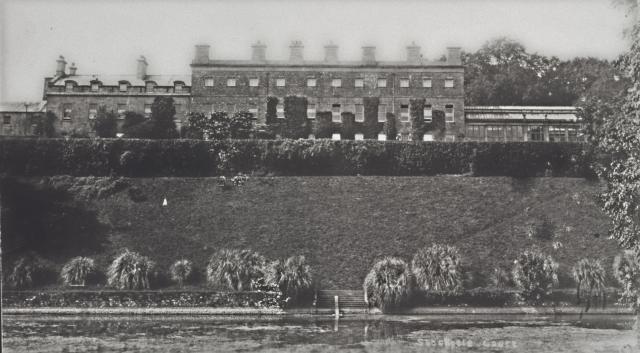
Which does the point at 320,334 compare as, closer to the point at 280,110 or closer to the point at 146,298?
the point at 146,298

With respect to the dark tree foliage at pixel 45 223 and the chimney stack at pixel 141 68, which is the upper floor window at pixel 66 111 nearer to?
the chimney stack at pixel 141 68

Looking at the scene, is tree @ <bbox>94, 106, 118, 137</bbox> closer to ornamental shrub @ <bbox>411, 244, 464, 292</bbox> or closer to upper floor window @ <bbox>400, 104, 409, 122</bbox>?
upper floor window @ <bbox>400, 104, 409, 122</bbox>

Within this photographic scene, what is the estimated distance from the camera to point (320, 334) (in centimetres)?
2055

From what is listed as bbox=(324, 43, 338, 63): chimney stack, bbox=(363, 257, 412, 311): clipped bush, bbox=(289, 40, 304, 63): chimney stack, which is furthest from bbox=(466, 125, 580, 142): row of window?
bbox=(363, 257, 412, 311): clipped bush

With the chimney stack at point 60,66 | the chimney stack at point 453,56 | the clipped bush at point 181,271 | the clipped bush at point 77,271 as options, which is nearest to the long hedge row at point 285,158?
the clipped bush at point 77,271

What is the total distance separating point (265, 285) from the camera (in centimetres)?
2605

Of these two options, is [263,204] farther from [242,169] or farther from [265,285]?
[265,285]

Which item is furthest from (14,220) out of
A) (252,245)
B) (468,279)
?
(468,279)

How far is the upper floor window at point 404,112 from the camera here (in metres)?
49.4

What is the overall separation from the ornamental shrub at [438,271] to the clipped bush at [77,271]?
13828 millimetres

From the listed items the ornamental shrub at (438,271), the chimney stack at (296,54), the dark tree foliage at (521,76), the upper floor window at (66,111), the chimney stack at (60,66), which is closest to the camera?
the ornamental shrub at (438,271)

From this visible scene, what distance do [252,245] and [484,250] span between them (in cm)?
1094

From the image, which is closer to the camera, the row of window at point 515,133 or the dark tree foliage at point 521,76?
the row of window at point 515,133

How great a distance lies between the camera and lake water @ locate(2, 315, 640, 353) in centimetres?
1777
